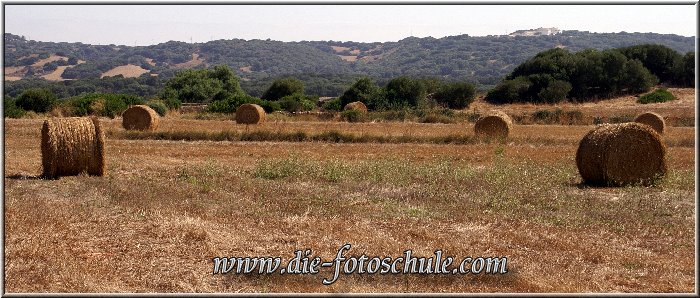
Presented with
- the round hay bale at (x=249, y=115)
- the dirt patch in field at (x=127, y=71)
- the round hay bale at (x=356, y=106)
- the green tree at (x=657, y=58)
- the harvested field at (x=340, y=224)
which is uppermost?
the green tree at (x=657, y=58)

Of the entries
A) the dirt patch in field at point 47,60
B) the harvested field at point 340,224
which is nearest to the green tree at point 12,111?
the harvested field at point 340,224

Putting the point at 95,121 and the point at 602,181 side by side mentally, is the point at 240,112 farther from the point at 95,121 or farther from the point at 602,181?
the point at 602,181

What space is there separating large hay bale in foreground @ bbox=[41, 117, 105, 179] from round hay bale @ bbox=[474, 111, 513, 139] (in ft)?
51.1

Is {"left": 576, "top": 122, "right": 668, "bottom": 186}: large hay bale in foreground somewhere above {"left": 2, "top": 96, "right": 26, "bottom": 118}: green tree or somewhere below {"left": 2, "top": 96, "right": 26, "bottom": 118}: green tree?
above

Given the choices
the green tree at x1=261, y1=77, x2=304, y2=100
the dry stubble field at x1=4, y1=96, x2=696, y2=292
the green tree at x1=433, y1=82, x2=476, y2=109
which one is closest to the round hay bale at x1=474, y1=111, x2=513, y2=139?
the dry stubble field at x1=4, y1=96, x2=696, y2=292

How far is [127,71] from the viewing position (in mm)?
148375

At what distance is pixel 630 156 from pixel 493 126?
1329 centimetres

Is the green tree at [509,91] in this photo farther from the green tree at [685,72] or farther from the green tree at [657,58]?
the green tree at [685,72]

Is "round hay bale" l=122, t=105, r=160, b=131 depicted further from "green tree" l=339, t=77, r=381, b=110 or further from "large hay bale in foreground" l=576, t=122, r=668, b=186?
"green tree" l=339, t=77, r=381, b=110

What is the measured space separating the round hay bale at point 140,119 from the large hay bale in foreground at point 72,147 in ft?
51.5

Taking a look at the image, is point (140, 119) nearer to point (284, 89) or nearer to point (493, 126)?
point (493, 126)

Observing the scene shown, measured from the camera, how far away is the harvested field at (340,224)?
24.8 feet

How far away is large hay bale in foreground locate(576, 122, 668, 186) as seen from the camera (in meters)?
14.9

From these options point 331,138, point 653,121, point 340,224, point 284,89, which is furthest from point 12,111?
point 340,224
